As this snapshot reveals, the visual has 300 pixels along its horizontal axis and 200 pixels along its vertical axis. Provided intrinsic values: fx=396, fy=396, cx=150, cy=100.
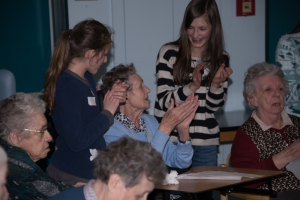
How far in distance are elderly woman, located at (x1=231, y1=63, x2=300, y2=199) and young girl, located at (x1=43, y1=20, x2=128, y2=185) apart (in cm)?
88

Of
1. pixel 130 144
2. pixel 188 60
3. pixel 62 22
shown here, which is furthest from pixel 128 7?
pixel 130 144

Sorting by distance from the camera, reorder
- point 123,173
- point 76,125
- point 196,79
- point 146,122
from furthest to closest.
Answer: point 146,122
point 196,79
point 76,125
point 123,173

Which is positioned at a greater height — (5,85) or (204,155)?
(5,85)

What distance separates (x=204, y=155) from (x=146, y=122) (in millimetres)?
475

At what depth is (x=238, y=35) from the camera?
4.59 metres

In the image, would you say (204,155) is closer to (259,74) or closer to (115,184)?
(259,74)

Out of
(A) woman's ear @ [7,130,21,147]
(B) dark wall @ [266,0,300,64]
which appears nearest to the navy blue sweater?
(A) woman's ear @ [7,130,21,147]

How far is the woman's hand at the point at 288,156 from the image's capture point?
2474 mm

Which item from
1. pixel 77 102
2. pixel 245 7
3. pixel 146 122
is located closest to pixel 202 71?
pixel 146 122

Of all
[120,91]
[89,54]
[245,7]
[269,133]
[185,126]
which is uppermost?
[245,7]

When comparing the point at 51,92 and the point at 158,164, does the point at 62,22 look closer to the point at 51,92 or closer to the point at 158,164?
the point at 51,92

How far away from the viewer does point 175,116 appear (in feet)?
7.65

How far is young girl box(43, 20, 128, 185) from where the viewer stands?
7.00 feet

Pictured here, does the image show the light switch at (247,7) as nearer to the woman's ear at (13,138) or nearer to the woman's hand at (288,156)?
the woman's hand at (288,156)
